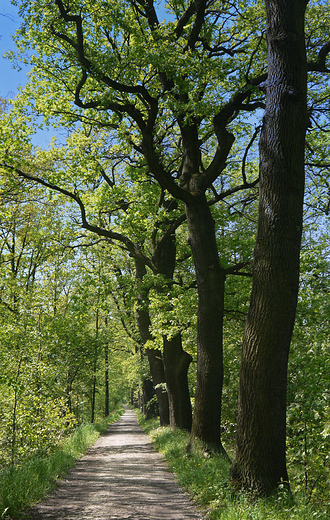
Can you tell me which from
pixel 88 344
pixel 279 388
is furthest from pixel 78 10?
pixel 88 344

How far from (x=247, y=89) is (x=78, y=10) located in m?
3.95

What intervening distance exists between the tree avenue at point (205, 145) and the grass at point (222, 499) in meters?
0.30

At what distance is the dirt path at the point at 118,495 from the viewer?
5836 millimetres

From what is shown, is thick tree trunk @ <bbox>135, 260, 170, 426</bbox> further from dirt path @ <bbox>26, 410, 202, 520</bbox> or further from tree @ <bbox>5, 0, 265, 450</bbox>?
tree @ <bbox>5, 0, 265, 450</bbox>

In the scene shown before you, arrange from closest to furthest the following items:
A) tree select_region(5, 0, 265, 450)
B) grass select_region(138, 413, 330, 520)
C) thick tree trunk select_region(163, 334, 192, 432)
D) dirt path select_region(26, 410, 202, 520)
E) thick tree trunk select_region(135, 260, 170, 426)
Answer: grass select_region(138, 413, 330, 520) < dirt path select_region(26, 410, 202, 520) < tree select_region(5, 0, 265, 450) < thick tree trunk select_region(163, 334, 192, 432) < thick tree trunk select_region(135, 260, 170, 426)

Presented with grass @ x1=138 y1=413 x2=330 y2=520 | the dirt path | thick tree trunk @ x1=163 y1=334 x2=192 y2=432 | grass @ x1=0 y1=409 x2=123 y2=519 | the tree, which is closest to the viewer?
grass @ x1=138 y1=413 x2=330 y2=520

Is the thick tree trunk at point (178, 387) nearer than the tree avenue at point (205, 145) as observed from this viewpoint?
No

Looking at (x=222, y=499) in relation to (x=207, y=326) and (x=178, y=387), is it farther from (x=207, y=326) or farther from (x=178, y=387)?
(x=178, y=387)

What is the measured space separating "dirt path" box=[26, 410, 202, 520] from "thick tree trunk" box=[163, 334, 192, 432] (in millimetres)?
2054

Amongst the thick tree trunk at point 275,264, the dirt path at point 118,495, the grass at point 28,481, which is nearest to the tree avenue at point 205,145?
the thick tree trunk at point 275,264

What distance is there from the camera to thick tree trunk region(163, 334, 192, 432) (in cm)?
1355

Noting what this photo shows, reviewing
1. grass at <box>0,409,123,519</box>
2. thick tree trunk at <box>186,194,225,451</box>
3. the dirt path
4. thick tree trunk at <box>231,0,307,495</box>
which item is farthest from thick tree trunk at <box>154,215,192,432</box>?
thick tree trunk at <box>231,0,307,495</box>

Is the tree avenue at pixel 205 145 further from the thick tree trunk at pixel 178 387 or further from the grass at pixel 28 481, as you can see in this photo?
the grass at pixel 28 481

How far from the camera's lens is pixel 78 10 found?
8.51m
